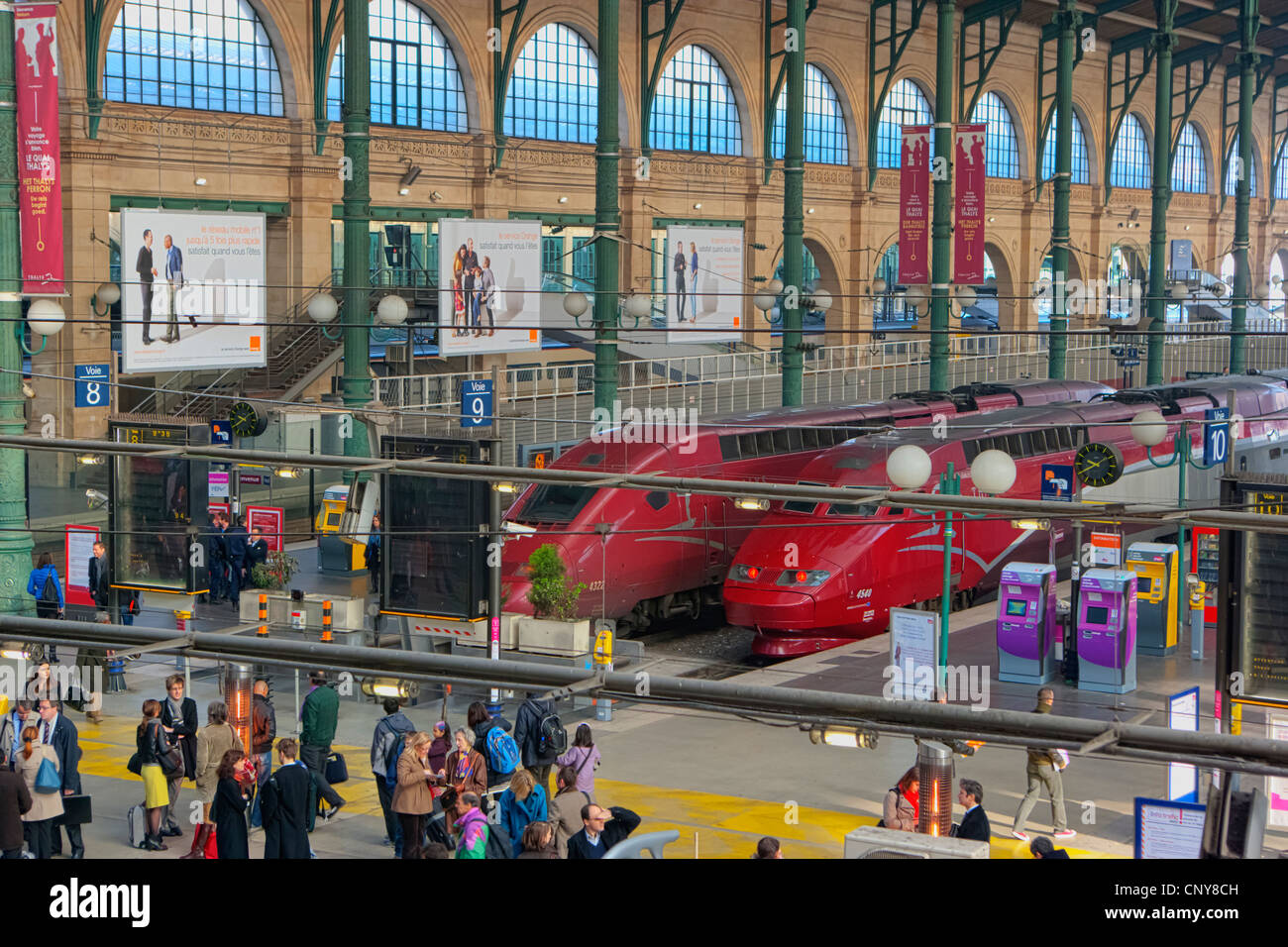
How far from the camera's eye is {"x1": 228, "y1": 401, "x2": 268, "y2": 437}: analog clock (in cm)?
2677

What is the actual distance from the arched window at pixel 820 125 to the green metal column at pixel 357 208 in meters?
30.9

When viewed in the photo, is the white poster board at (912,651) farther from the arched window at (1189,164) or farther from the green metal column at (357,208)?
the arched window at (1189,164)

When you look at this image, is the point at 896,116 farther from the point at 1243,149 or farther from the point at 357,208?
the point at 357,208

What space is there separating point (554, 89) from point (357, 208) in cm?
2286

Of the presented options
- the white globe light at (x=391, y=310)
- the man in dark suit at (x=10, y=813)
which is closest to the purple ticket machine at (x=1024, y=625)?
the white globe light at (x=391, y=310)

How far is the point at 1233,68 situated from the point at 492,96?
43.5m

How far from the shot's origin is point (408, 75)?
136 ft

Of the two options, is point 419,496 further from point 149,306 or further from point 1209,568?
point 1209,568

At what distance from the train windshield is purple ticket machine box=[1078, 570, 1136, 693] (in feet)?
23.5

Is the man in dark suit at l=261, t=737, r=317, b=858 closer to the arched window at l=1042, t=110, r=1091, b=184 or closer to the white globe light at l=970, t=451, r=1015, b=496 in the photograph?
Answer: the white globe light at l=970, t=451, r=1015, b=496

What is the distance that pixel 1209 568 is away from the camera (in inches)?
953

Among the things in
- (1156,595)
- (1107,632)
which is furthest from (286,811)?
(1156,595)

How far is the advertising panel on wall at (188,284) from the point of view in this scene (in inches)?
1073

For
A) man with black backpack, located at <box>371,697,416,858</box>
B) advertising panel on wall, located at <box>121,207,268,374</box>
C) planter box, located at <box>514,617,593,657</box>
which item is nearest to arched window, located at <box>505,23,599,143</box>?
advertising panel on wall, located at <box>121,207,268,374</box>
